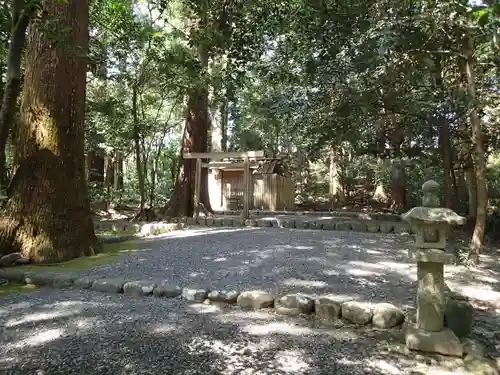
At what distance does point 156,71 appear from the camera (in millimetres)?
9594

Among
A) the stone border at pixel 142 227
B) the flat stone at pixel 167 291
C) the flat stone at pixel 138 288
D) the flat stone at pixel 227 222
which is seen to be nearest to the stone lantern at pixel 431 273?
the flat stone at pixel 167 291

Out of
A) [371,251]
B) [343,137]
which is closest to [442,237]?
[371,251]

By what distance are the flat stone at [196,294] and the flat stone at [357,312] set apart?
1284mm

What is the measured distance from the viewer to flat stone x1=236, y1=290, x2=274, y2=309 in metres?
3.45

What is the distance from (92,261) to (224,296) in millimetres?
2491

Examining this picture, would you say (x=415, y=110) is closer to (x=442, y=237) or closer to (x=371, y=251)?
(x=371, y=251)

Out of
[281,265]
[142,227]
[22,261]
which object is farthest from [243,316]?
[142,227]

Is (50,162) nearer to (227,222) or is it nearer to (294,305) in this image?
(294,305)

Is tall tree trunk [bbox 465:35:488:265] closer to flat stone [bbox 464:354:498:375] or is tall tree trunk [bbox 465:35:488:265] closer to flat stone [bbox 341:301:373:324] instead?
Answer: flat stone [bbox 341:301:373:324]

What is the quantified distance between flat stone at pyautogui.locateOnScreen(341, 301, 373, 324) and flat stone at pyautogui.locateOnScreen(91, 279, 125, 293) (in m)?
2.22

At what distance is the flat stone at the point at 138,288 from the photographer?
3.81 m

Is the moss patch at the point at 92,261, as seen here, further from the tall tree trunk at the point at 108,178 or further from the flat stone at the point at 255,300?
the tall tree trunk at the point at 108,178

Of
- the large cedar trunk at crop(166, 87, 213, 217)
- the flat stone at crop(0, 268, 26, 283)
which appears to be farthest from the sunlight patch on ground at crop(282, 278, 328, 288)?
the large cedar trunk at crop(166, 87, 213, 217)

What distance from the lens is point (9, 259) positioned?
16.1 feet
